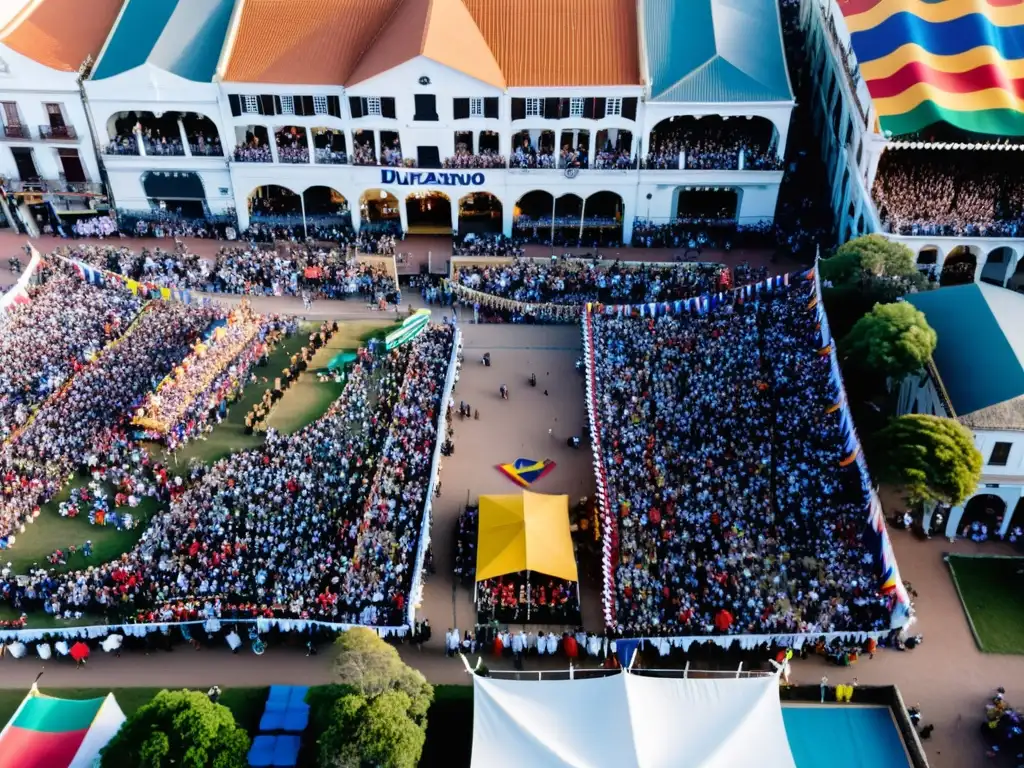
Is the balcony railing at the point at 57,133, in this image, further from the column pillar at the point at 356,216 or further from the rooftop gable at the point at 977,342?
the rooftop gable at the point at 977,342

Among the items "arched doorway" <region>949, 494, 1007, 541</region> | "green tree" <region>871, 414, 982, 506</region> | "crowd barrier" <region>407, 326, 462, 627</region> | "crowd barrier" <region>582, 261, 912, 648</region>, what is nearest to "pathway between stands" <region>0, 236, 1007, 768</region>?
"arched doorway" <region>949, 494, 1007, 541</region>

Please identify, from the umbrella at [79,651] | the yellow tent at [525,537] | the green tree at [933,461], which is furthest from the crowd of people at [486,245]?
the umbrella at [79,651]

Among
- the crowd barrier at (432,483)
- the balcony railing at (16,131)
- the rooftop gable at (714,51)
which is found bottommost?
the crowd barrier at (432,483)

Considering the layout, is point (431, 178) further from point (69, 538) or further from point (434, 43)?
point (69, 538)

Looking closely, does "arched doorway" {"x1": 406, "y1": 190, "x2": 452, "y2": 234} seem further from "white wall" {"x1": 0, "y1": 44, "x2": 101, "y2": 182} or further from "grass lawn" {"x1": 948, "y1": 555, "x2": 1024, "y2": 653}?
"grass lawn" {"x1": 948, "y1": 555, "x2": 1024, "y2": 653}

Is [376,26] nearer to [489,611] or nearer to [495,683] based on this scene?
[489,611]

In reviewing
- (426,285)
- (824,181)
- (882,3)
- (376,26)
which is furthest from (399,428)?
(882,3)
